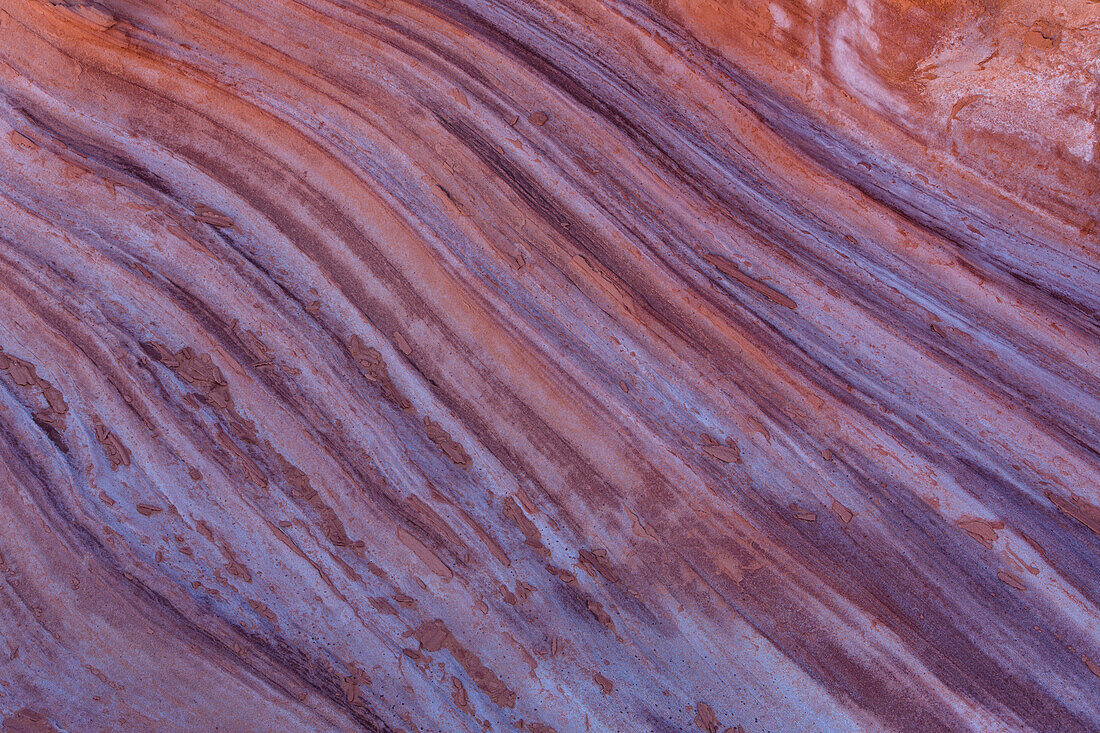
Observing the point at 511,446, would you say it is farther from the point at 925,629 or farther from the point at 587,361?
the point at 925,629

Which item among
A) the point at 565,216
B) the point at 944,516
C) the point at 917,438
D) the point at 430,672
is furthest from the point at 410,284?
the point at 944,516

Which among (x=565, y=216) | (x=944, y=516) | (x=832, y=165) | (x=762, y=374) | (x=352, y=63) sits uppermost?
(x=832, y=165)

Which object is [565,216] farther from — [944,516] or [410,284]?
[944,516]

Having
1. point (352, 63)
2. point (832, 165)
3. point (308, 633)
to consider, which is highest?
point (832, 165)

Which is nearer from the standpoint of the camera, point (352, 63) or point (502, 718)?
point (502, 718)

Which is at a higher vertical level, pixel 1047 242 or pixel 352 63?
pixel 1047 242

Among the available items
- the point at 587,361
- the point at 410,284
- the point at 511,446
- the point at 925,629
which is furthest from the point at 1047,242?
the point at 410,284
